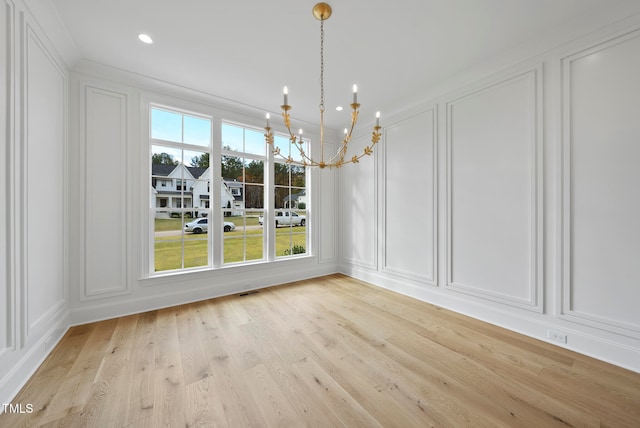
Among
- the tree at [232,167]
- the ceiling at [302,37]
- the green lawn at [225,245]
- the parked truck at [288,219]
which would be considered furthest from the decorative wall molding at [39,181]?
the parked truck at [288,219]

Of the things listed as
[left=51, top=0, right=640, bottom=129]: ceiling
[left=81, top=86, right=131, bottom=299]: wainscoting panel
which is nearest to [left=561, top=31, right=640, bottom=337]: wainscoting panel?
[left=51, top=0, right=640, bottom=129]: ceiling

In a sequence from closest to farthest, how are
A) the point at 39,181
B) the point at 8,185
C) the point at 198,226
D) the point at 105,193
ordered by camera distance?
1. the point at 8,185
2. the point at 39,181
3. the point at 105,193
4. the point at 198,226

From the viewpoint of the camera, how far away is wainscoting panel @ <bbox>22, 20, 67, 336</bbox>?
1947 millimetres

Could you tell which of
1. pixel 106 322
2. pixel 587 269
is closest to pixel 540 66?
pixel 587 269

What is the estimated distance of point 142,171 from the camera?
3.17 m

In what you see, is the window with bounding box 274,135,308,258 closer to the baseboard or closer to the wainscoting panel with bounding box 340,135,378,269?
the baseboard

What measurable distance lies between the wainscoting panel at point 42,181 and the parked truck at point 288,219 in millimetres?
2486

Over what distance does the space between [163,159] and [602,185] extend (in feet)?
16.3

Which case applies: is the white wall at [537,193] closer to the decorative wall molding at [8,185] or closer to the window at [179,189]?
the window at [179,189]

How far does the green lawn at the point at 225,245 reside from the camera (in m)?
3.43

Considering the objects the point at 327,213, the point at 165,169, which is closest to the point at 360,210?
the point at 327,213

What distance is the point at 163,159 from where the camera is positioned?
346 centimetres

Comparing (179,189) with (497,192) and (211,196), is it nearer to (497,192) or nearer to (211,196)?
(211,196)

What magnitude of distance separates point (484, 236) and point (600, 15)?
2229mm
